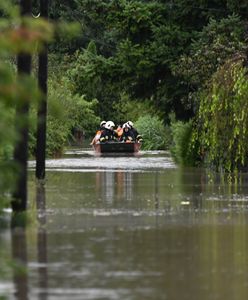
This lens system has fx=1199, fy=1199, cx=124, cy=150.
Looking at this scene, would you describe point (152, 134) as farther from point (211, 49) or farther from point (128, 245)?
point (128, 245)

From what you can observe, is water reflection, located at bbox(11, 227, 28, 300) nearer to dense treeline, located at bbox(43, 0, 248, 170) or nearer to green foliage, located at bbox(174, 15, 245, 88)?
dense treeline, located at bbox(43, 0, 248, 170)

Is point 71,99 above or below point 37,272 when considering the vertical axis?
above

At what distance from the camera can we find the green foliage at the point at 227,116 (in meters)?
30.4

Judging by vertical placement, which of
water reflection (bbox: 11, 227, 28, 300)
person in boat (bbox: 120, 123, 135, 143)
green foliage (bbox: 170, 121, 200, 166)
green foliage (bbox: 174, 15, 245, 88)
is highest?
green foliage (bbox: 174, 15, 245, 88)

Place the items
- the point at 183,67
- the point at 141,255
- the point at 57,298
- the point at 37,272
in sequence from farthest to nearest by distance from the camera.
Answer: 1. the point at 183,67
2. the point at 141,255
3. the point at 37,272
4. the point at 57,298

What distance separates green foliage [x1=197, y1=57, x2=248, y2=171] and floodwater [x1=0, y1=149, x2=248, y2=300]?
5.13 meters

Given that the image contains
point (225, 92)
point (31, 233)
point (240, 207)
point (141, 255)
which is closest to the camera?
point (141, 255)

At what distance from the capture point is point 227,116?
103 feet

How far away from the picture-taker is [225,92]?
104ft

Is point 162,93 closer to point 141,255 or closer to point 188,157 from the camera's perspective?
point 188,157

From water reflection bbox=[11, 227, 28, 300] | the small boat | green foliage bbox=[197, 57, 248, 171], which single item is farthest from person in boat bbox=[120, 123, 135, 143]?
water reflection bbox=[11, 227, 28, 300]

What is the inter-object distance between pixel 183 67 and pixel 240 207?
58.1ft

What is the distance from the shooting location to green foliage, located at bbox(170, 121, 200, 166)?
39.9 meters

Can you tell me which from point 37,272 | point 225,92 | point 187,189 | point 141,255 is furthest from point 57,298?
point 225,92
